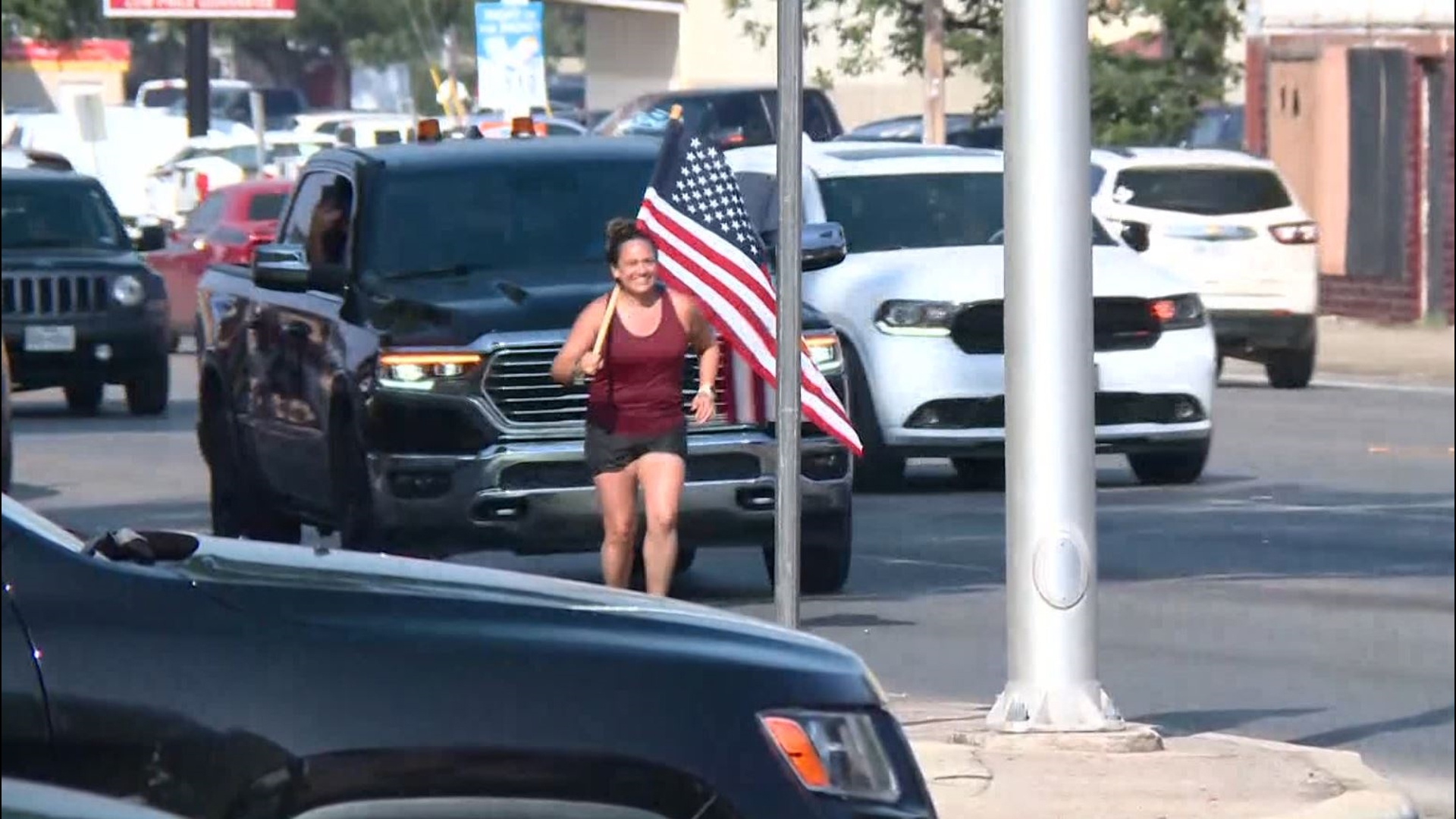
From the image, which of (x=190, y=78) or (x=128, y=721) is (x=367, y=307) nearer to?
(x=128, y=721)

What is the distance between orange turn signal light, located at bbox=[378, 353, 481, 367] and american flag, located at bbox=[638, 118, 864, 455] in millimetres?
2364

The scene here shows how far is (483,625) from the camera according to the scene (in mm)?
4750

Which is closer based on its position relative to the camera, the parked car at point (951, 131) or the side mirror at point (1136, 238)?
the side mirror at point (1136, 238)

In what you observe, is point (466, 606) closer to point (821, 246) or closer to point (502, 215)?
point (821, 246)

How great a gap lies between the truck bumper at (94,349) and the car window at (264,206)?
6.46 meters

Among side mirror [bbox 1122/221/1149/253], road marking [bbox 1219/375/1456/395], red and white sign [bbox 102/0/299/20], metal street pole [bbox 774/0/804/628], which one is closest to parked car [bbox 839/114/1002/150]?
road marking [bbox 1219/375/1456/395]

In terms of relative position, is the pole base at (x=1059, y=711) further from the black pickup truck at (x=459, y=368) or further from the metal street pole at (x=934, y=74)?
the metal street pole at (x=934, y=74)

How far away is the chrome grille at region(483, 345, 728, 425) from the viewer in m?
11.3

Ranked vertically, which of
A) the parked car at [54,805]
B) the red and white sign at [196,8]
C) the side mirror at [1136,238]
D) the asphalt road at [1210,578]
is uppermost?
the red and white sign at [196,8]

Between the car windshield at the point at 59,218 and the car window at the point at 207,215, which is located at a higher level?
the car windshield at the point at 59,218

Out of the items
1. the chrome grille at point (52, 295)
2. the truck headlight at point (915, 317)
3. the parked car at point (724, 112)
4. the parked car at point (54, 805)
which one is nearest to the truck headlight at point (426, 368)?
the truck headlight at point (915, 317)

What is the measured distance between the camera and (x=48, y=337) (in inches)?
831

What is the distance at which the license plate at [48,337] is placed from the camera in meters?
21.0

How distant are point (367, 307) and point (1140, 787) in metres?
4.73
